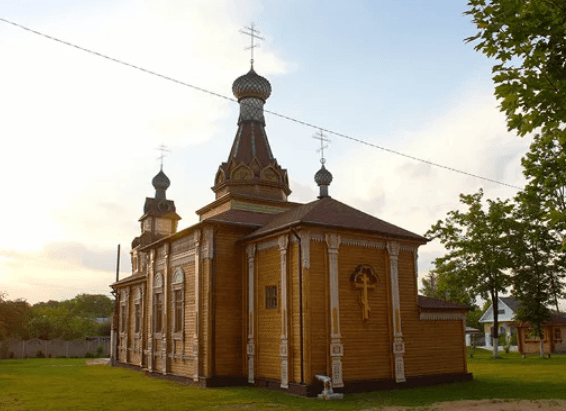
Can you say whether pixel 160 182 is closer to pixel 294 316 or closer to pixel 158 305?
pixel 158 305

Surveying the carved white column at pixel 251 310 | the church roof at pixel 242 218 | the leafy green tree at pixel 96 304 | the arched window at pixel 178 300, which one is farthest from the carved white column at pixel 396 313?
the leafy green tree at pixel 96 304

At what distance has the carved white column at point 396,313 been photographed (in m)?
17.3

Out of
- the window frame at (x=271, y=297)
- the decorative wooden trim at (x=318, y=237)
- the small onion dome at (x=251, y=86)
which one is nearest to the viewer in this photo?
the decorative wooden trim at (x=318, y=237)

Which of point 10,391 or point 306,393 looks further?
point 10,391

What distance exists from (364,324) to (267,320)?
10.6 feet

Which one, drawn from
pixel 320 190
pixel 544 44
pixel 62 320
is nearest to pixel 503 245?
pixel 320 190

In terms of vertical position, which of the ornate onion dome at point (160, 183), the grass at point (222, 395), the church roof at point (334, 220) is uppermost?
the ornate onion dome at point (160, 183)

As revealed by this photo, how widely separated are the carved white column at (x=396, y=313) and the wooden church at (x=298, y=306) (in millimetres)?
34

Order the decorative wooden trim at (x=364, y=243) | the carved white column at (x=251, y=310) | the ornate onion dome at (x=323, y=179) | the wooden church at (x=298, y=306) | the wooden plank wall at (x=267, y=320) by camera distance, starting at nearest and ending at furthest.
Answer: the wooden church at (x=298, y=306) → the wooden plank wall at (x=267, y=320) → the decorative wooden trim at (x=364, y=243) → the carved white column at (x=251, y=310) → the ornate onion dome at (x=323, y=179)

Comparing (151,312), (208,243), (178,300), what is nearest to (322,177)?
(208,243)

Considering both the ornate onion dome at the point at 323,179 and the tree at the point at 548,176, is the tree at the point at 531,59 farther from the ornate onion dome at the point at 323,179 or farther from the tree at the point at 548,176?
the ornate onion dome at the point at 323,179

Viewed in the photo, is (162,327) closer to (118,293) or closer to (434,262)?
(118,293)

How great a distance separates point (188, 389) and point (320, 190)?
33.1 ft

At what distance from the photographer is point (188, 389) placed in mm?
17875
